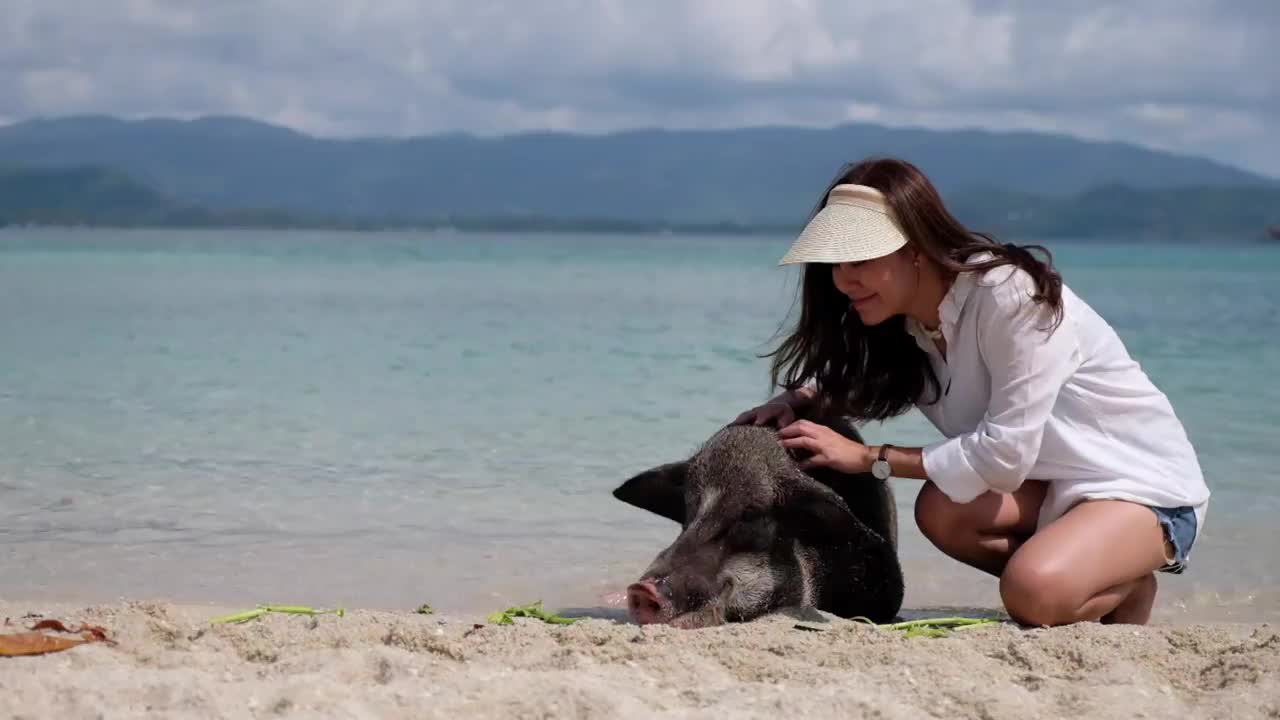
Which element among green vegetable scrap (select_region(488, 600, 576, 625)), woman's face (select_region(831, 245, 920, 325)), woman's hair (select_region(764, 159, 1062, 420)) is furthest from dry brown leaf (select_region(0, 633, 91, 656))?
woman's face (select_region(831, 245, 920, 325))

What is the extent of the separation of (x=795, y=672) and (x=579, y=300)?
24.8m

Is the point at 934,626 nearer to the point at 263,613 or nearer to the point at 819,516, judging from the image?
the point at 819,516

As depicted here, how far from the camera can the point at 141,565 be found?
6340 millimetres

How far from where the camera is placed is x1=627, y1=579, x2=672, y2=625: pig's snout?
4535 mm

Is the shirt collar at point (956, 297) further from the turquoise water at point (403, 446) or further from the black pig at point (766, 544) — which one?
the turquoise water at point (403, 446)

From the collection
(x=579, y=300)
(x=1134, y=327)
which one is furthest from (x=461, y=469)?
(x=579, y=300)

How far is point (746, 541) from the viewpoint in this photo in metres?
4.74

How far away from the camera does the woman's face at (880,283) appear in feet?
14.8

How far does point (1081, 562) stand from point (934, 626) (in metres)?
0.51

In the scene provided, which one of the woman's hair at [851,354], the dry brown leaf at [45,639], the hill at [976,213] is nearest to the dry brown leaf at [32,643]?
the dry brown leaf at [45,639]

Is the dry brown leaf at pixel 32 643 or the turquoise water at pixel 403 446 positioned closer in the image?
the dry brown leaf at pixel 32 643

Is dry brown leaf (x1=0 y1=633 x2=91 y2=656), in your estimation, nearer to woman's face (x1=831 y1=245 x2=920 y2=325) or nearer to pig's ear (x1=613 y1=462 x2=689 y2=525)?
pig's ear (x1=613 y1=462 x2=689 y2=525)

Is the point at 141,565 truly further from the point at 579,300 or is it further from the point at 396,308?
the point at 579,300

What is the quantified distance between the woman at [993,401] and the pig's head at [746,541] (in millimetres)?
141
